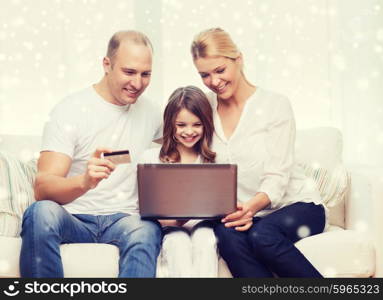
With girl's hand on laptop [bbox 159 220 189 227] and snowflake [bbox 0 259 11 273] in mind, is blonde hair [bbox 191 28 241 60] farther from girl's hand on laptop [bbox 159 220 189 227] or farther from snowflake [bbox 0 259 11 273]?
snowflake [bbox 0 259 11 273]

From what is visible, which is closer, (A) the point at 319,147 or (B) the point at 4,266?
(B) the point at 4,266

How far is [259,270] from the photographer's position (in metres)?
1.59

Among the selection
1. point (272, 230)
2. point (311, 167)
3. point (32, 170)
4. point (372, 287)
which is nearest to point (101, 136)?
point (32, 170)

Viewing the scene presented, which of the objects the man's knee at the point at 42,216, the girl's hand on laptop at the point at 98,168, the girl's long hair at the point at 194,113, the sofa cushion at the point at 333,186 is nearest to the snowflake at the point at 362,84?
the sofa cushion at the point at 333,186

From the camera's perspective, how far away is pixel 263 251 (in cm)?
159

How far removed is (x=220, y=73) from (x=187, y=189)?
0.42 meters

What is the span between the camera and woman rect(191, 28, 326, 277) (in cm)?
173

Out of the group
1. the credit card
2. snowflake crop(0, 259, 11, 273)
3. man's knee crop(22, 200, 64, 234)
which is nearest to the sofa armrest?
the credit card

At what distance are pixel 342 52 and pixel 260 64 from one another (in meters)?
0.39

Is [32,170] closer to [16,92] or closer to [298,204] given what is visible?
[16,92]

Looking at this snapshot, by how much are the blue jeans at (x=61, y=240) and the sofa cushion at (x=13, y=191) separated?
0.76 ft

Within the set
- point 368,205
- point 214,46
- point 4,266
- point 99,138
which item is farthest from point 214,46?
point 4,266

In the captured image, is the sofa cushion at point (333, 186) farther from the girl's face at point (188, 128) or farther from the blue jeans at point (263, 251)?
the girl's face at point (188, 128)

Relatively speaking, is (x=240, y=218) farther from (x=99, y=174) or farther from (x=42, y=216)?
(x=42, y=216)
